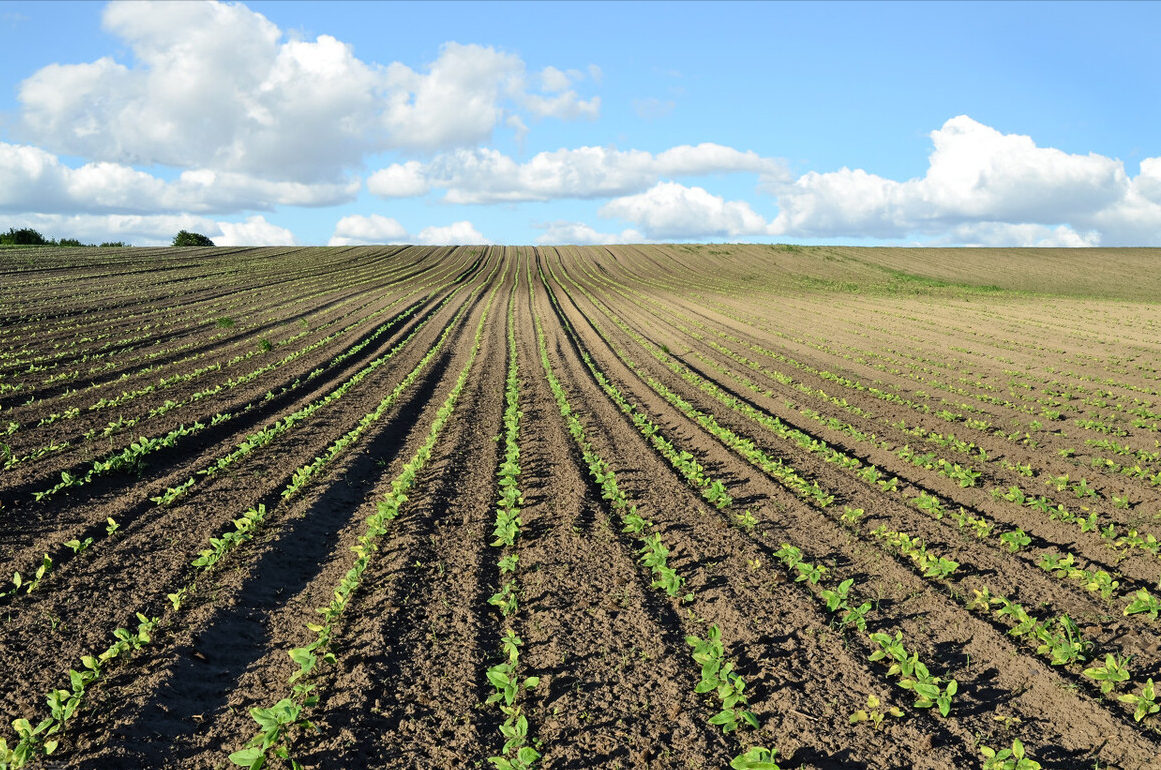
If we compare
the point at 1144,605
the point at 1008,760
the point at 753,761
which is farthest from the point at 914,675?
the point at 1144,605

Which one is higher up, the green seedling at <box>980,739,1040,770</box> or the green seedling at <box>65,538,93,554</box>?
the green seedling at <box>65,538,93,554</box>

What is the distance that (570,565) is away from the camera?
22.5 feet

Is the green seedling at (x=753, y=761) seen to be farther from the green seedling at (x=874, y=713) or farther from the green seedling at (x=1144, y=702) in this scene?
the green seedling at (x=1144, y=702)

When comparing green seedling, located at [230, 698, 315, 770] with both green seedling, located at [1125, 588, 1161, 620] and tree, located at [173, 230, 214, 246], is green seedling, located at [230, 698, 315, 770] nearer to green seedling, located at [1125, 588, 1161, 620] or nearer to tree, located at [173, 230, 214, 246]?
green seedling, located at [1125, 588, 1161, 620]

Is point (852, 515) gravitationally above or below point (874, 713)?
above

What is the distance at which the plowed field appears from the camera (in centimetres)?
447

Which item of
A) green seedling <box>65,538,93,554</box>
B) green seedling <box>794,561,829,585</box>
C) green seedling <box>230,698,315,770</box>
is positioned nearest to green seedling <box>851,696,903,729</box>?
green seedling <box>794,561,829,585</box>

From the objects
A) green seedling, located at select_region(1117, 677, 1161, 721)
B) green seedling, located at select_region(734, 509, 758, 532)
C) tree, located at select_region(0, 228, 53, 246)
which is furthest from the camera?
tree, located at select_region(0, 228, 53, 246)

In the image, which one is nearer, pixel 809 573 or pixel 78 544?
pixel 809 573

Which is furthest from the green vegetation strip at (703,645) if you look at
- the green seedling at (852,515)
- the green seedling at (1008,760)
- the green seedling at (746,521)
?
the green seedling at (852,515)

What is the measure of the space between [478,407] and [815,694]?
10.3 meters

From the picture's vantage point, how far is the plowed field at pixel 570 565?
4469mm

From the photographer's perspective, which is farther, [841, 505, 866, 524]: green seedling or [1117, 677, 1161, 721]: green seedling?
[841, 505, 866, 524]: green seedling

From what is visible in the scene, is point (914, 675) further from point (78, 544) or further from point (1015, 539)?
point (78, 544)
